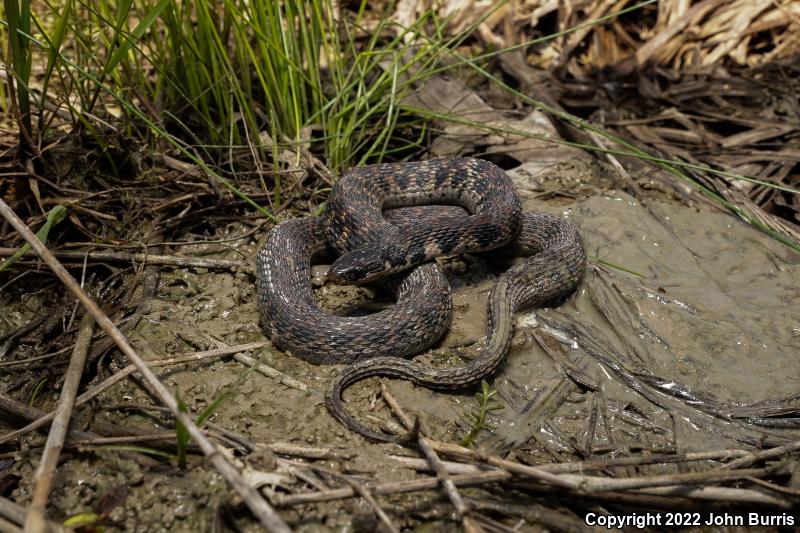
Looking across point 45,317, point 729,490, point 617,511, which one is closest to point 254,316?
point 45,317

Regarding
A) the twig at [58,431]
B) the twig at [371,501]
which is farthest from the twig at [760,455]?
the twig at [58,431]

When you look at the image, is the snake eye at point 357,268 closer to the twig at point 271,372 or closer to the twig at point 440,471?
the twig at point 271,372

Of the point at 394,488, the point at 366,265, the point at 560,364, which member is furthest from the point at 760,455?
the point at 366,265

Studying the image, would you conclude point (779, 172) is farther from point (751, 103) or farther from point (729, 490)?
point (729, 490)

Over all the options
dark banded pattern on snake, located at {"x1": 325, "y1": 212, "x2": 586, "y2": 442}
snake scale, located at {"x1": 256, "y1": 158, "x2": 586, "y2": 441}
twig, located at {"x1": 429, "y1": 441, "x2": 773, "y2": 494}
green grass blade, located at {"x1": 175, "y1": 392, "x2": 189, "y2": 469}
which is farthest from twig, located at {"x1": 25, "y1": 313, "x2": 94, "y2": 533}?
twig, located at {"x1": 429, "y1": 441, "x2": 773, "y2": 494}

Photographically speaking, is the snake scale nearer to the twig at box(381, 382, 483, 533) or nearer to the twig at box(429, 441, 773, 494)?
the twig at box(381, 382, 483, 533)

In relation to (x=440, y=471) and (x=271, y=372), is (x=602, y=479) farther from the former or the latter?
(x=271, y=372)
